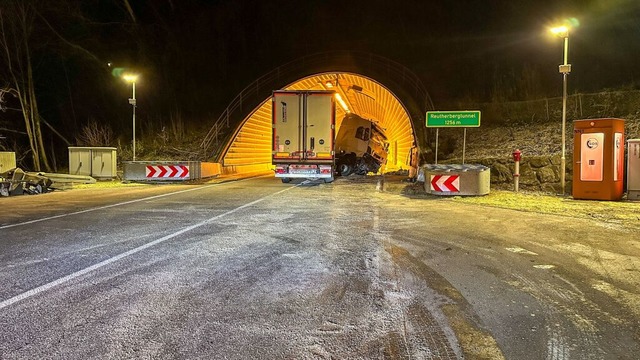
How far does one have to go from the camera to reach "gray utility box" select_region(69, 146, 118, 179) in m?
21.5

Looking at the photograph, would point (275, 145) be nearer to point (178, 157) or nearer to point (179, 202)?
point (179, 202)

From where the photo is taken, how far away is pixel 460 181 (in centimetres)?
1462

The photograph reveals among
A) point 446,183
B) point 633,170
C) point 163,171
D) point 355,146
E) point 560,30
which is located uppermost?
point 560,30

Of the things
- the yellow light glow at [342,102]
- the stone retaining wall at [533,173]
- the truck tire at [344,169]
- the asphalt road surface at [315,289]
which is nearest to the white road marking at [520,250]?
the asphalt road surface at [315,289]

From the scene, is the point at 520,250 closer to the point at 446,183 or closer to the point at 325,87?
the point at 446,183

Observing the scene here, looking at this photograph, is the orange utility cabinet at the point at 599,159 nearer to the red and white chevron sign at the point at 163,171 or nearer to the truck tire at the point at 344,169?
the truck tire at the point at 344,169

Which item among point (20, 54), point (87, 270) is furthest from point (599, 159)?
point (20, 54)

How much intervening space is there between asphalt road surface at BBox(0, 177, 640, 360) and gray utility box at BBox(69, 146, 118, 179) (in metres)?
12.5

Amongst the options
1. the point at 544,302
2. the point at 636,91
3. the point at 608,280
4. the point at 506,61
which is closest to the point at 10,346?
the point at 544,302

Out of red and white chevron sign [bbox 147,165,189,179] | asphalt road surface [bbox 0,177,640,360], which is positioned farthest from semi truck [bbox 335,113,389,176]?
asphalt road surface [bbox 0,177,640,360]

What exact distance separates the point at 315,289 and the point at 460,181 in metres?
10.5

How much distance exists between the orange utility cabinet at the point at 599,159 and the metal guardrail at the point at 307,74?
1492cm

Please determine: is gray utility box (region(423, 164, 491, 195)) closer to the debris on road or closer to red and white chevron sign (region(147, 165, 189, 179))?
red and white chevron sign (region(147, 165, 189, 179))

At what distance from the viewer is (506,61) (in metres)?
30.6
